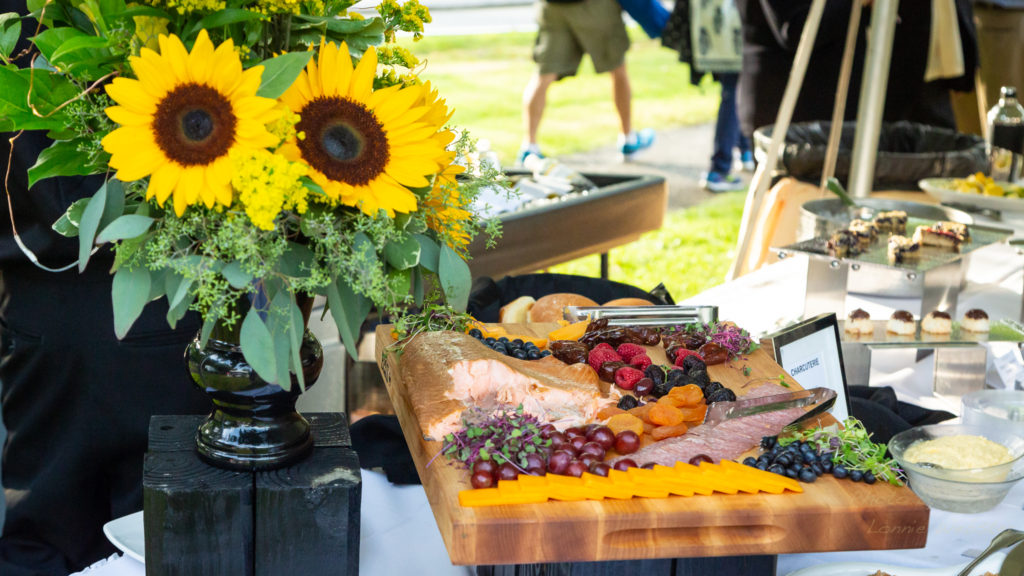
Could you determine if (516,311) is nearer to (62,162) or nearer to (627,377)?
(627,377)

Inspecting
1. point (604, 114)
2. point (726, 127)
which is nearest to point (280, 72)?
point (726, 127)

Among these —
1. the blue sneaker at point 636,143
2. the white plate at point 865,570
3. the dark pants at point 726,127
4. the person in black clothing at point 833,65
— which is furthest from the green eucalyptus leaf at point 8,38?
the blue sneaker at point 636,143

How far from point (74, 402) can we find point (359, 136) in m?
1.00

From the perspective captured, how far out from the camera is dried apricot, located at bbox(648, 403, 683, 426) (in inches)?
41.3

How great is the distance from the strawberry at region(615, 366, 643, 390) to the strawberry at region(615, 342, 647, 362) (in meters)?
0.07

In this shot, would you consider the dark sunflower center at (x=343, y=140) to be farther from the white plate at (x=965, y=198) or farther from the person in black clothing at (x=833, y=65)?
the person in black clothing at (x=833, y=65)

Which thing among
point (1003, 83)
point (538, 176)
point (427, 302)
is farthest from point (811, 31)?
point (1003, 83)

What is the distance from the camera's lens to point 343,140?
78 cm

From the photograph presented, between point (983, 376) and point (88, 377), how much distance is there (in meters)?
1.44

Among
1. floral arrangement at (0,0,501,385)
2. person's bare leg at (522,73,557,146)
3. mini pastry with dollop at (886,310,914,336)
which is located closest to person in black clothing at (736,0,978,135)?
person's bare leg at (522,73,557,146)

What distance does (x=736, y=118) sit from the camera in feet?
18.2

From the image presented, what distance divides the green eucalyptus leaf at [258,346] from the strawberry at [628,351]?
1.86 ft

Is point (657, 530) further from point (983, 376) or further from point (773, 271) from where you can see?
point (773, 271)

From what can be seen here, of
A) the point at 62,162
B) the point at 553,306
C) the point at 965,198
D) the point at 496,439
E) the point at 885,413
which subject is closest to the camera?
the point at 62,162
